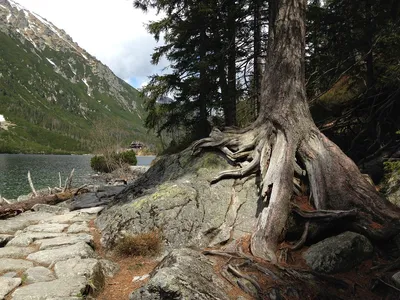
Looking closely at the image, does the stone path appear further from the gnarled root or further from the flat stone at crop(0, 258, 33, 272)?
the gnarled root

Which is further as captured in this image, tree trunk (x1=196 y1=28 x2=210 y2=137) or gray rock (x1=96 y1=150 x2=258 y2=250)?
tree trunk (x1=196 y1=28 x2=210 y2=137)

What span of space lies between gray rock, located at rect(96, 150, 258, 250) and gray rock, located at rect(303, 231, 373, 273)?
139cm

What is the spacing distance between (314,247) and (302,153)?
7.46 feet

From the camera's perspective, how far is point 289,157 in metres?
6.64

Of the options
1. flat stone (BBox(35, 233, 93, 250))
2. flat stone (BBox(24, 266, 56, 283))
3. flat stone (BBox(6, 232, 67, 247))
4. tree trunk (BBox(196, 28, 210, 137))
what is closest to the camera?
flat stone (BBox(24, 266, 56, 283))

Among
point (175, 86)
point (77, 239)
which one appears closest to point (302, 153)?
point (77, 239)

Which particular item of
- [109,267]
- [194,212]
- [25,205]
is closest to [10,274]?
[109,267]

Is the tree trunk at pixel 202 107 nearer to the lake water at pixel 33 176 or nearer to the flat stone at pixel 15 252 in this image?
the flat stone at pixel 15 252

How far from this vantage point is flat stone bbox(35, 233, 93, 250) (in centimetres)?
639

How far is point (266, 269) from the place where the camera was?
480 cm

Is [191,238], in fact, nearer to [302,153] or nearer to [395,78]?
[302,153]

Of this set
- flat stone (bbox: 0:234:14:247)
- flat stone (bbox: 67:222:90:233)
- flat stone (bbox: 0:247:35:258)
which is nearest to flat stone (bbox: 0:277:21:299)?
flat stone (bbox: 0:247:35:258)

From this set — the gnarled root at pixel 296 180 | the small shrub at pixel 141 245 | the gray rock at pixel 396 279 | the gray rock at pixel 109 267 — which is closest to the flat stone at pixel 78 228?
the small shrub at pixel 141 245

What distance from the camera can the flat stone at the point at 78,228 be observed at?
756 centimetres
